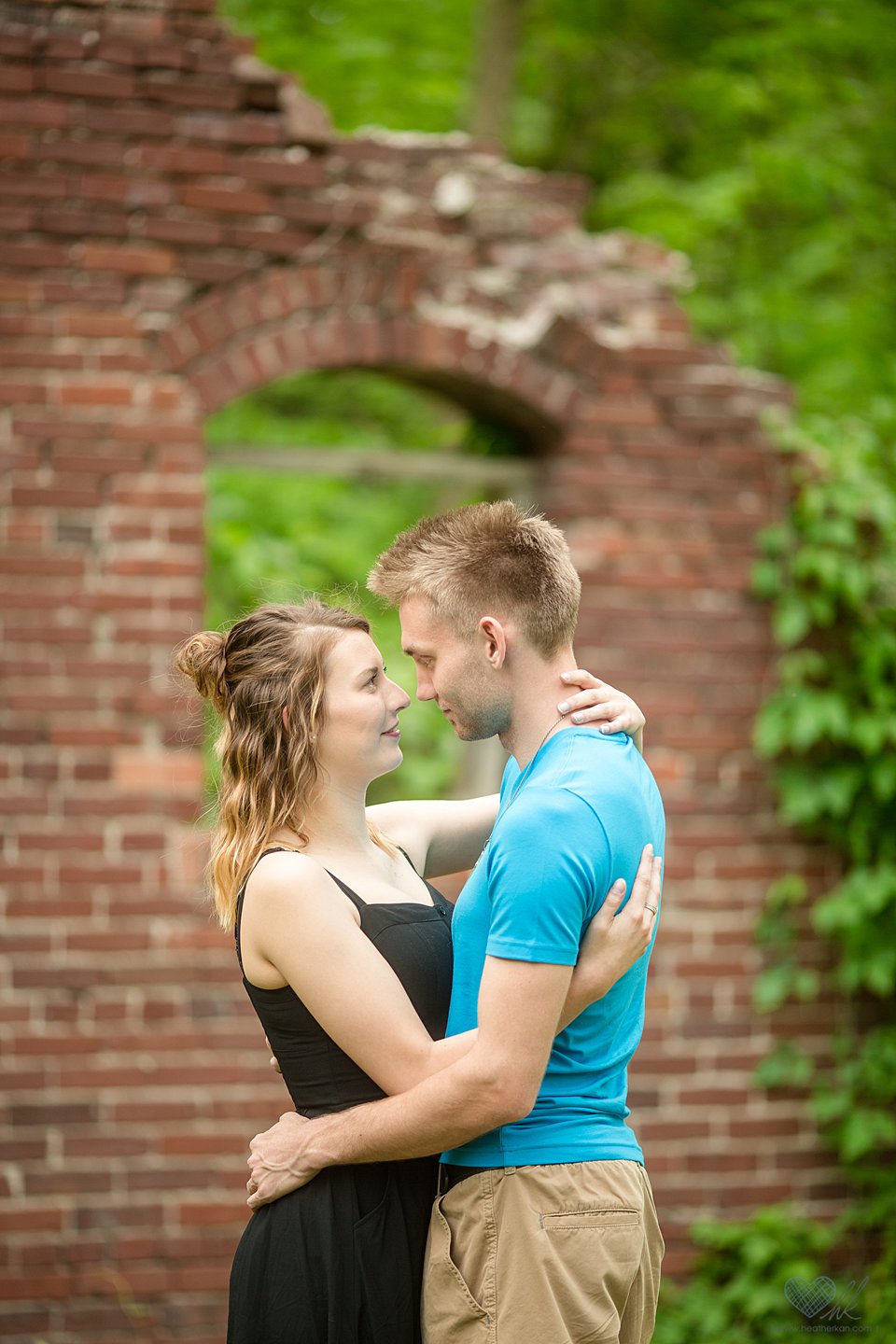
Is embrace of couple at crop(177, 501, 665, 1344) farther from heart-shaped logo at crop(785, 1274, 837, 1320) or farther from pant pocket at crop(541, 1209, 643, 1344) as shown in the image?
heart-shaped logo at crop(785, 1274, 837, 1320)

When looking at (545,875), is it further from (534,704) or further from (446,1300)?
(446,1300)

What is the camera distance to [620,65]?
402 inches

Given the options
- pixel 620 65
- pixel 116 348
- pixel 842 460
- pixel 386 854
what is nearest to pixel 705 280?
pixel 620 65

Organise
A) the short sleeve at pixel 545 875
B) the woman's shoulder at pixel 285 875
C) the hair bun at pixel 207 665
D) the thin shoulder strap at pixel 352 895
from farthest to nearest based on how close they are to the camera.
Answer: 1. the hair bun at pixel 207 665
2. the thin shoulder strap at pixel 352 895
3. the woman's shoulder at pixel 285 875
4. the short sleeve at pixel 545 875

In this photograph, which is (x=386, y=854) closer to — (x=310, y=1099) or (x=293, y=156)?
(x=310, y=1099)

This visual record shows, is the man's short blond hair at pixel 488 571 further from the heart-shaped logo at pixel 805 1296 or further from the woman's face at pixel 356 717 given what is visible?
the heart-shaped logo at pixel 805 1296

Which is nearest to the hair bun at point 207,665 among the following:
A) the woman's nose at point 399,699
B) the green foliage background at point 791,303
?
the woman's nose at point 399,699

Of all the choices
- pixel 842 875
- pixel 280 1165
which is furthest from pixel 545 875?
pixel 842 875

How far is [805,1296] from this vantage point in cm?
440

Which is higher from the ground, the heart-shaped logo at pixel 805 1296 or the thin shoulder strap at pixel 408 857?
the thin shoulder strap at pixel 408 857

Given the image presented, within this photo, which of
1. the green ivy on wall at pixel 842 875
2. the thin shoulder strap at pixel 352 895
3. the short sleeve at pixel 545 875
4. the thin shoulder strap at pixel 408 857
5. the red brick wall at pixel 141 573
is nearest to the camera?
the short sleeve at pixel 545 875

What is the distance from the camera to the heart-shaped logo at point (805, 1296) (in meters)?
4.39

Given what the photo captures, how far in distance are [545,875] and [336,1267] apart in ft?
2.85

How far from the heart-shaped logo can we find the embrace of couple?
251cm
